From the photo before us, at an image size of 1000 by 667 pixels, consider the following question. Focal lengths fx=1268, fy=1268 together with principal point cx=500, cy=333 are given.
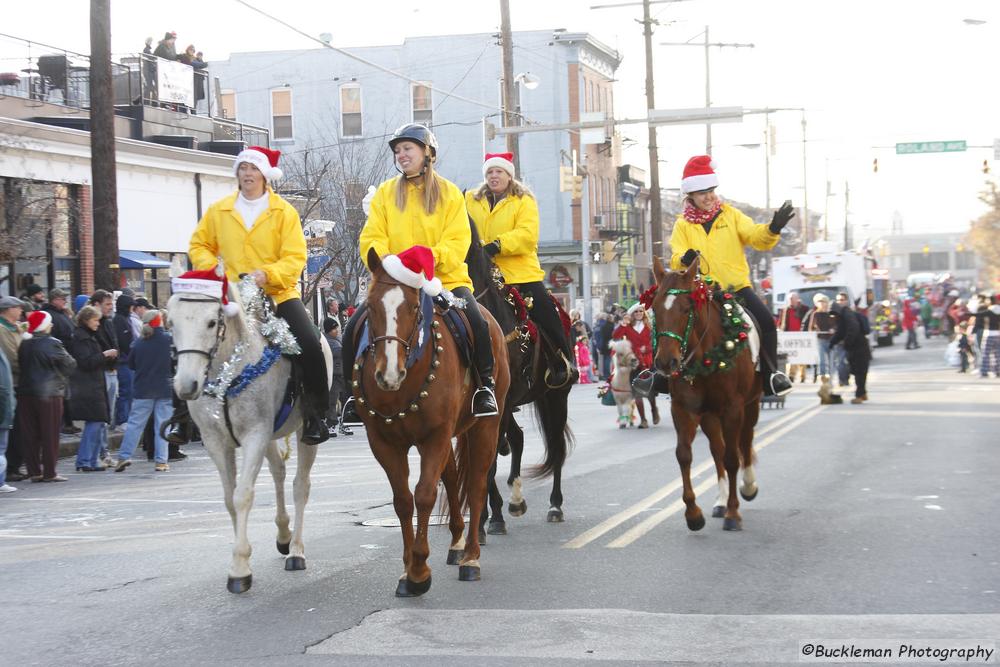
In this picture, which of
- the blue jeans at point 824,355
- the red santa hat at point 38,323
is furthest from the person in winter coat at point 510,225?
the blue jeans at point 824,355

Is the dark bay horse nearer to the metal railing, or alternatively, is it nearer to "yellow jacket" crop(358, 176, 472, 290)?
"yellow jacket" crop(358, 176, 472, 290)

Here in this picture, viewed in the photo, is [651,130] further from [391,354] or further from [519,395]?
[391,354]

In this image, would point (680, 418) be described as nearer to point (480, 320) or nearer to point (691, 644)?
point (480, 320)

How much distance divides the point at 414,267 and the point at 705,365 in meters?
3.32

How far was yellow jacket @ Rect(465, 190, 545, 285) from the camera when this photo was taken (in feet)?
33.9

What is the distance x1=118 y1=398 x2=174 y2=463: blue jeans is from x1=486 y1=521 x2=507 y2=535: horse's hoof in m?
Answer: 7.74

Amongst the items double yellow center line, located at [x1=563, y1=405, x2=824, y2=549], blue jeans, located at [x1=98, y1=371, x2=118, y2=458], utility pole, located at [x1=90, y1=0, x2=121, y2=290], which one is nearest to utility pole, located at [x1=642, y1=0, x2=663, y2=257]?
utility pole, located at [x1=90, y1=0, x2=121, y2=290]

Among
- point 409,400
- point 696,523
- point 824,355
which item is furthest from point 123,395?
point 824,355

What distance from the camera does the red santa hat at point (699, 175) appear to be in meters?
10.9

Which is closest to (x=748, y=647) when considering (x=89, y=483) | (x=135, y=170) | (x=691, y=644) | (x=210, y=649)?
(x=691, y=644)

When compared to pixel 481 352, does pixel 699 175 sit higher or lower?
higher

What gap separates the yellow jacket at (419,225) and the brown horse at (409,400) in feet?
2.06

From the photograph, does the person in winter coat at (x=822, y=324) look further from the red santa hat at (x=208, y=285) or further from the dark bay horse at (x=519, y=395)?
the red santa hat at (x=208, y=285)

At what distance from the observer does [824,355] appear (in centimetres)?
2734
